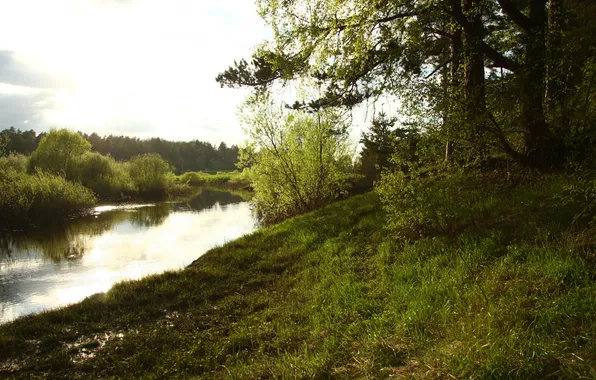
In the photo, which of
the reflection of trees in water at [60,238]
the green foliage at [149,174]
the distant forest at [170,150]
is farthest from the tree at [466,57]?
the distant forest at [170,150]

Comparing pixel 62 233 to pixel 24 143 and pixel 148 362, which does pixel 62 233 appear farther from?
pixel 24 143

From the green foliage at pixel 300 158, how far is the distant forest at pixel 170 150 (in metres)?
62.0

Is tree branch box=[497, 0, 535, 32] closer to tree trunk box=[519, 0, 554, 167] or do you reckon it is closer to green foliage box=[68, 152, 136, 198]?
tree trunk box=[519, 0, 554, 167]

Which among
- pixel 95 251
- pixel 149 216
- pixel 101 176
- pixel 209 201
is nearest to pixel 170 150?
pixel 101 176

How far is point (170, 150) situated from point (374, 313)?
99.9 meters

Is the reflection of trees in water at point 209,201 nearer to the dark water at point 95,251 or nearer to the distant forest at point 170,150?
the dark water at point 95,251

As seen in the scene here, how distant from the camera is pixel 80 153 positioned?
3597 centimetres

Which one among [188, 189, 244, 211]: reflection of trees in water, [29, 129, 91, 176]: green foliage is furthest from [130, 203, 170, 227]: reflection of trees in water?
[29, 129, 91, 176]: green foliage

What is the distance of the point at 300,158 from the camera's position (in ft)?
55.0

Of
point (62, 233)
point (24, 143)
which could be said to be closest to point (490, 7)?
point (62, 233)

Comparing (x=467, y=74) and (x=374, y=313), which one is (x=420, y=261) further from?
(x=467, y=74)

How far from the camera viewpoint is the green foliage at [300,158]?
15922 millimetres

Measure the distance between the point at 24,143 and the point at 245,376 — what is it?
77.9 meters

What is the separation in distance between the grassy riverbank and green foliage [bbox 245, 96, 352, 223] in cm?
761
